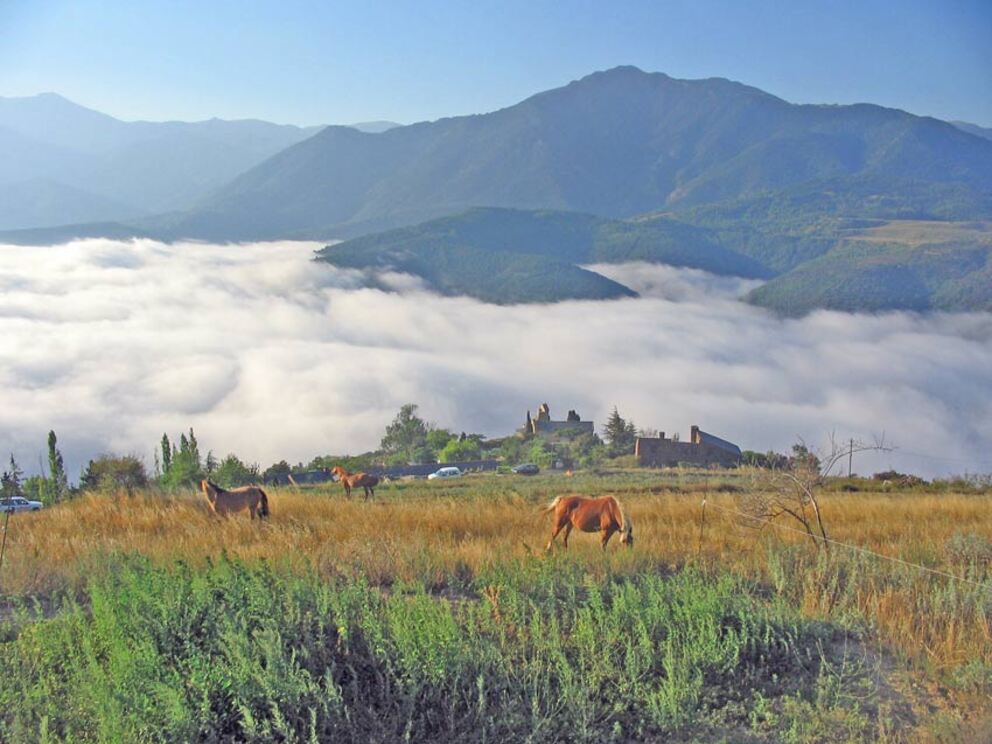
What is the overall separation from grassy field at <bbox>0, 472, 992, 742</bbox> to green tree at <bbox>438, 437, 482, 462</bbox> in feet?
188

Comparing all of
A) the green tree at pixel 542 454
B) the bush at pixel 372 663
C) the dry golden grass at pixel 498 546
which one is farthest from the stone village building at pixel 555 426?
the bush at pixel 372 663

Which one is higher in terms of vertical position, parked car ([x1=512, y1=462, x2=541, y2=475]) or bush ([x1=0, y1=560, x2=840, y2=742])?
bush ([x1=0, y1=560, x2=840, y2=742])

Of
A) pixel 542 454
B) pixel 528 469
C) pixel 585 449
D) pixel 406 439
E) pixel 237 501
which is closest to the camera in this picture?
pixel 237 501

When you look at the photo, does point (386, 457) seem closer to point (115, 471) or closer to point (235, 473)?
point (235, 473)

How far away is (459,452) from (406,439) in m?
13.2

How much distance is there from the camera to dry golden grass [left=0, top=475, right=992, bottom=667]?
920 centimetres

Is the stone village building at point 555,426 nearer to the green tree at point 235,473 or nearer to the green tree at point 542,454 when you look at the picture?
the green tree at point 542,454

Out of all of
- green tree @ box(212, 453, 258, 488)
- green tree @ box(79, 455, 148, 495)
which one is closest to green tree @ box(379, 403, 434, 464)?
green tree @ box(212, 453, 258, 488)

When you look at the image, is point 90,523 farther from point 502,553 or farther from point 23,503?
point 23,503

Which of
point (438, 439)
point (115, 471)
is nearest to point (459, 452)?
point (438, 439)

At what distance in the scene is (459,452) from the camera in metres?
70.9

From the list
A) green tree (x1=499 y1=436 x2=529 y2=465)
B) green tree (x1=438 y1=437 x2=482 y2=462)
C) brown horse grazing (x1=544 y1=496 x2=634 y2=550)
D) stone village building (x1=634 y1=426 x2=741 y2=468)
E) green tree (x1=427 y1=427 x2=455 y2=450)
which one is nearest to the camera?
brown horse grazing (x1=544 y1=496 x2=634 y2=550)

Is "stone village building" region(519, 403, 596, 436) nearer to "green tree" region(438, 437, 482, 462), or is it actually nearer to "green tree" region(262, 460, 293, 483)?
"green tree" region(438, 437, 482, 462)

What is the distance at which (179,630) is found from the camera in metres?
7.52
